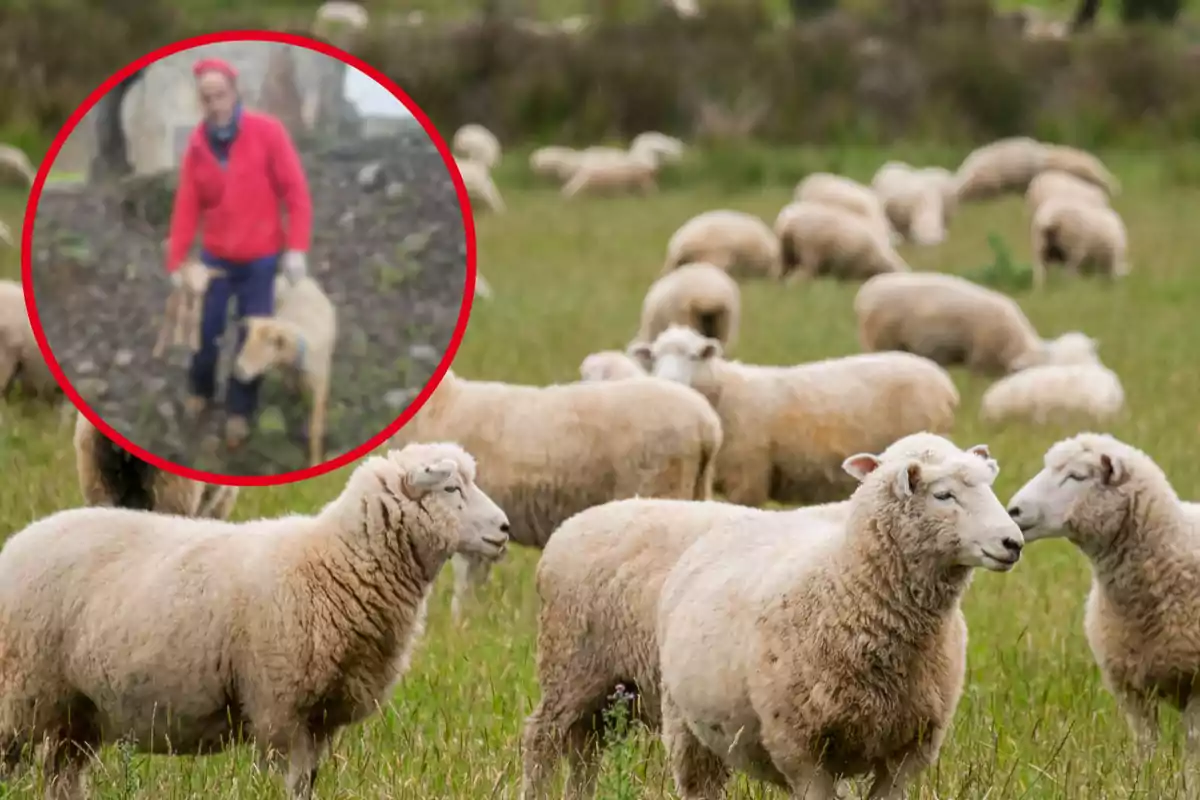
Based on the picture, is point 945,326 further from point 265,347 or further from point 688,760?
point 688,760

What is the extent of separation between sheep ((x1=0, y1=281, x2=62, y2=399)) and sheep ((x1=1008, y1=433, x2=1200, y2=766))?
20.5ft

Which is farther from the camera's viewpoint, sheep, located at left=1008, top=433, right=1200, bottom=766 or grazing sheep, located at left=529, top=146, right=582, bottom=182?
grazing sheep, located at left=529, top=146, right=582, bottom=182

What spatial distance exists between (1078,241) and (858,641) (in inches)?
624

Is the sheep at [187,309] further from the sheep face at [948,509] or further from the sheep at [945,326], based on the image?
the sheep at [945,326]

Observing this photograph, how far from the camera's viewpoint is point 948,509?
4.39m

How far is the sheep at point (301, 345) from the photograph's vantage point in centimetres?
548

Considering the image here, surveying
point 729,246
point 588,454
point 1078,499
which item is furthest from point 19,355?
point 729,246

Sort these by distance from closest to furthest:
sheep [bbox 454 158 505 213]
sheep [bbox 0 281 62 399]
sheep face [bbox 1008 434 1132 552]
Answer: sheep face [bbox 1008 434 1132 552] < sheep [bbox 0 281 62 399] < sheep [bbox 454 158 505 213]

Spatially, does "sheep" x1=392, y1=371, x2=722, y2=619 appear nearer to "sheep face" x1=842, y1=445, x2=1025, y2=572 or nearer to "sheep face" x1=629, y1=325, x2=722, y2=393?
"sheep face" x1=629, y1=325, x2=722, y2=393

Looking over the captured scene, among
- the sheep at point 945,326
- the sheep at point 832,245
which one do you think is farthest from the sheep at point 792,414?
the sheep at point 832,245

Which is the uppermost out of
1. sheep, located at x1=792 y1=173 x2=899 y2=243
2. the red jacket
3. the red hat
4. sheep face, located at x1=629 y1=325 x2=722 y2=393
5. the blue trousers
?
the red hat

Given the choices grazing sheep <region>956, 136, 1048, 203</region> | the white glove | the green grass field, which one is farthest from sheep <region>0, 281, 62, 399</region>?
grazing sheep <region>956, 136, 1048, 203</region>

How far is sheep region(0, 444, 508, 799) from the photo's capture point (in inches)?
196

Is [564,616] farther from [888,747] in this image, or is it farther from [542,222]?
[542,222]
